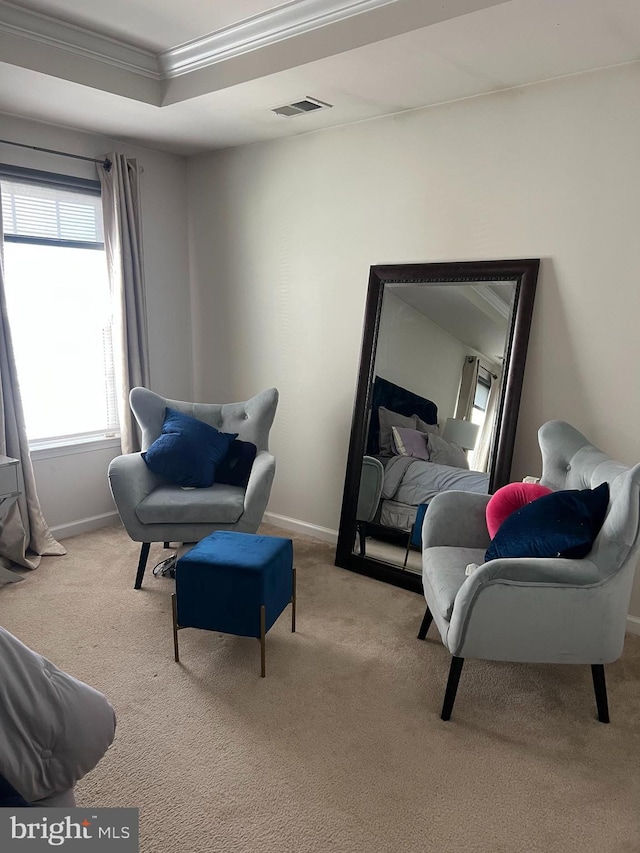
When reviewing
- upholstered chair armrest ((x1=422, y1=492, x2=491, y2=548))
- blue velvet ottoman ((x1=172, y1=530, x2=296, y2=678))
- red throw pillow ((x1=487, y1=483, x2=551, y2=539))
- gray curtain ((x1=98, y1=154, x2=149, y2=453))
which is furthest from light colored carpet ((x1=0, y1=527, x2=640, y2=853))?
gray curtain ((x1=98, y1=154, x2=149, y2=453))

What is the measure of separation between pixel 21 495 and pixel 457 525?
2472 millimetres

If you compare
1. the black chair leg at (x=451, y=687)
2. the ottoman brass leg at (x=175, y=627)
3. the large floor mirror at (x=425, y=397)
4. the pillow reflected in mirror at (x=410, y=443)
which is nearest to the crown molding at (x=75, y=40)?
the large floor mirror at (x=425, y=397)

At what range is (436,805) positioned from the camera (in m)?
1.95

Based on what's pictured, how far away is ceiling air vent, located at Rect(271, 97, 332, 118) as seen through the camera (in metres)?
3.27

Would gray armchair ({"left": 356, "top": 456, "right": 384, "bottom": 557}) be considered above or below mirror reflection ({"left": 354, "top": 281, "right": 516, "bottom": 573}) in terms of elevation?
below

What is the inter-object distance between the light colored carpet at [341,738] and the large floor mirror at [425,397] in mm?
492

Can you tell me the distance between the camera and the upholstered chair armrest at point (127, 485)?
128 inches

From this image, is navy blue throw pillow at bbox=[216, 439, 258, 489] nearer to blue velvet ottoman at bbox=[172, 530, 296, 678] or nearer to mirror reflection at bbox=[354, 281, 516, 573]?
mirror reflection at bbox=[354, 281, 516, 573]

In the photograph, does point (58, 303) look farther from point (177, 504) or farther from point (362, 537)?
point (362, 537)

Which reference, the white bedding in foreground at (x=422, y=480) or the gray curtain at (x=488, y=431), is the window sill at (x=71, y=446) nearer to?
the white bedding in foreground at (x=422, y=480)

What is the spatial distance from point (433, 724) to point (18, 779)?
1398 mm

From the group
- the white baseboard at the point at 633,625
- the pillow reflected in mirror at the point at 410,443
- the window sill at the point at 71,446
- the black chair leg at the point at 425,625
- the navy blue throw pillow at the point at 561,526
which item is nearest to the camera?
the navy blue throw pillow at the point at 561,526

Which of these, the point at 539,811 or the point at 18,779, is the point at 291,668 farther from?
the point at 18,779

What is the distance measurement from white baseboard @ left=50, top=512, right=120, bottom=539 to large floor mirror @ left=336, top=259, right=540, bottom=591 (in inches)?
62.7
